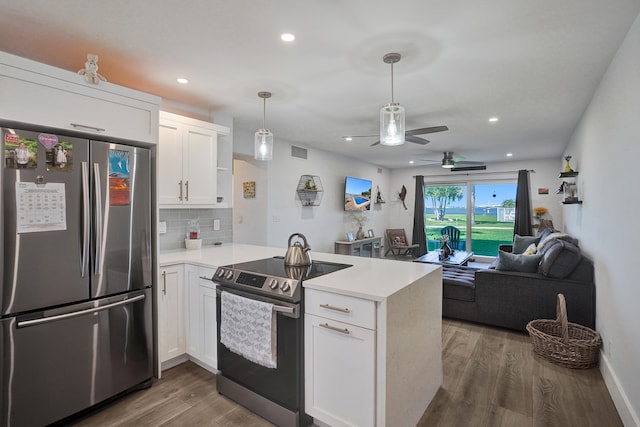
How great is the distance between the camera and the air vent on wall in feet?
17.2

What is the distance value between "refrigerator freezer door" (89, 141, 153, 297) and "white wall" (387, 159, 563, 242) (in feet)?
24.1

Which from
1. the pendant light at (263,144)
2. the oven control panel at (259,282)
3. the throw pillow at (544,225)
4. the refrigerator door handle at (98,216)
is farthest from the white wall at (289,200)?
the throw pillow at (544,225)

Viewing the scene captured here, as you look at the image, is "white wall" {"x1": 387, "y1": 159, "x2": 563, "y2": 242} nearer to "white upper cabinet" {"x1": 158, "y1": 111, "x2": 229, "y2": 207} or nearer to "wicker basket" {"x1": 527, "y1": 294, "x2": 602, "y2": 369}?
"wicker basket" {"x1": 527, "y1": 294, "x2": 602, "y2": 369}

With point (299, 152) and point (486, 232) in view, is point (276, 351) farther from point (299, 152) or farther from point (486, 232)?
point (486, 232)

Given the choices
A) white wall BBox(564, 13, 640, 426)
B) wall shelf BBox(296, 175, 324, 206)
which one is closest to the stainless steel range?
white wall BBox(564, 13, 640, 426)

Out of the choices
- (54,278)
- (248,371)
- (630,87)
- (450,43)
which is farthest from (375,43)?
(54,278)

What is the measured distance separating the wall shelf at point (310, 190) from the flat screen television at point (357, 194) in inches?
35.6

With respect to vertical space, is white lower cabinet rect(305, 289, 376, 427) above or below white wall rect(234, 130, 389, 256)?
below

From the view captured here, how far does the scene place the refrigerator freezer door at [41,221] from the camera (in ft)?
5.67

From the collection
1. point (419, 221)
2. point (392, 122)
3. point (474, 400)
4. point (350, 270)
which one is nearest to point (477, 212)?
point (419, 221)

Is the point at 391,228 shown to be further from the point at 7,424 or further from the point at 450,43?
the point at 7,424

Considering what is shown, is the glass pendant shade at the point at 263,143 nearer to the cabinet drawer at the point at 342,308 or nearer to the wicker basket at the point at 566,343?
the cabinet drawer at the point at 342,308

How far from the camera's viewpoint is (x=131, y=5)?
5.69 ft

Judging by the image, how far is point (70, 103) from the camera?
1.97m
